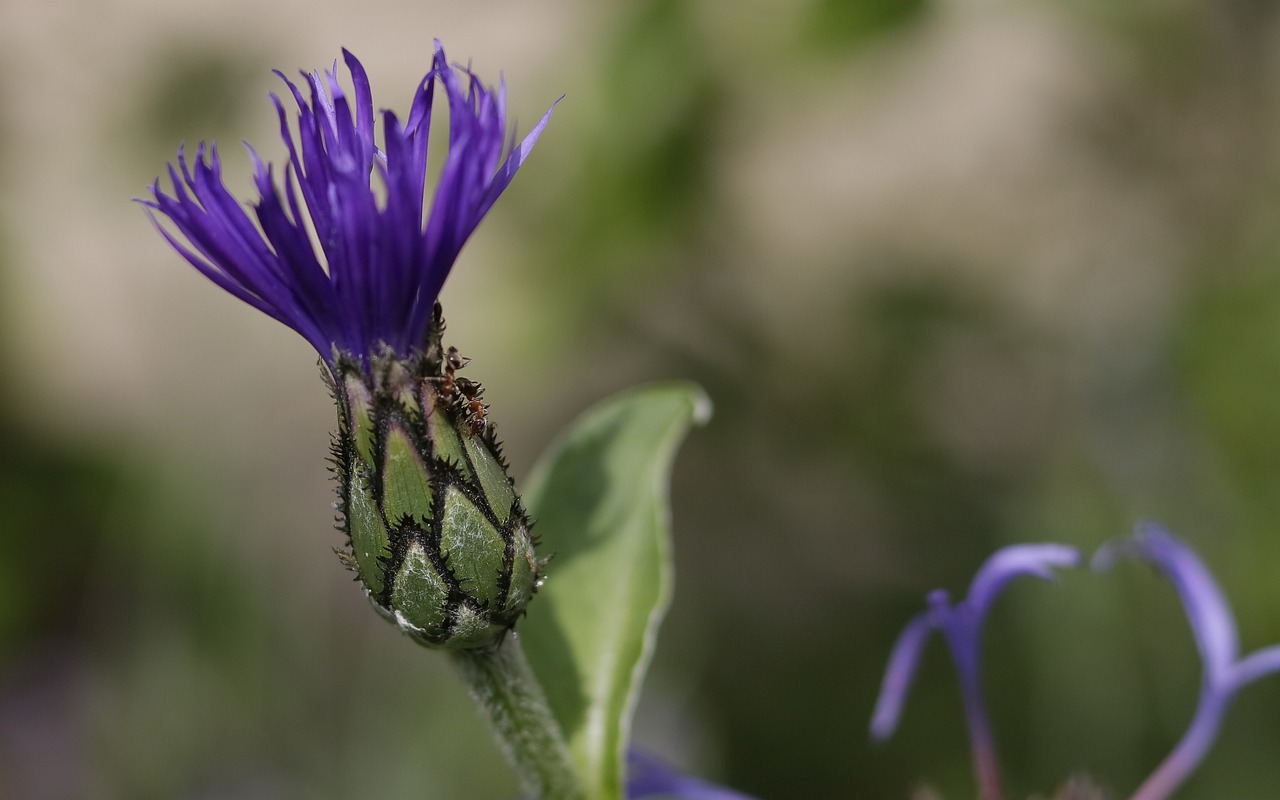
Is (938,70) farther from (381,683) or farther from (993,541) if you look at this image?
(381,683)

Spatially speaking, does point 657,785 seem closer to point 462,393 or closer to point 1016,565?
point 1016,565

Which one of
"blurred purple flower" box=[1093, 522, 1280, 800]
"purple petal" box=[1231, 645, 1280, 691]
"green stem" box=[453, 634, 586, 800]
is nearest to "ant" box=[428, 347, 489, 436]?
"green stem" box=[453, 634, 586, 800]

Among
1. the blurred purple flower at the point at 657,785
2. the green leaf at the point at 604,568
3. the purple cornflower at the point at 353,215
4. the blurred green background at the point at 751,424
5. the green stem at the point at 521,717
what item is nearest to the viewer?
the purple cornflower at the point at 353,215

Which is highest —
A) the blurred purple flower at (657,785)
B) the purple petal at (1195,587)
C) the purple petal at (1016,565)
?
the purple petal at (1016,565)

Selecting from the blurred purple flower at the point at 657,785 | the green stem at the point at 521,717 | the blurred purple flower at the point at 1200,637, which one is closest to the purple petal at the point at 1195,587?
the blurred purple flower at the point at 1200,637

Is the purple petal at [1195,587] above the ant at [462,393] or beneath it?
beneath

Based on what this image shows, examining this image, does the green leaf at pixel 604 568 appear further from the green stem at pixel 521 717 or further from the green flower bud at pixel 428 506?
the green flower bud at pixel 428 506

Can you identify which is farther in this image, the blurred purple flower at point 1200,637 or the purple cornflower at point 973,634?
the blurred purple flower at point 1200,637
